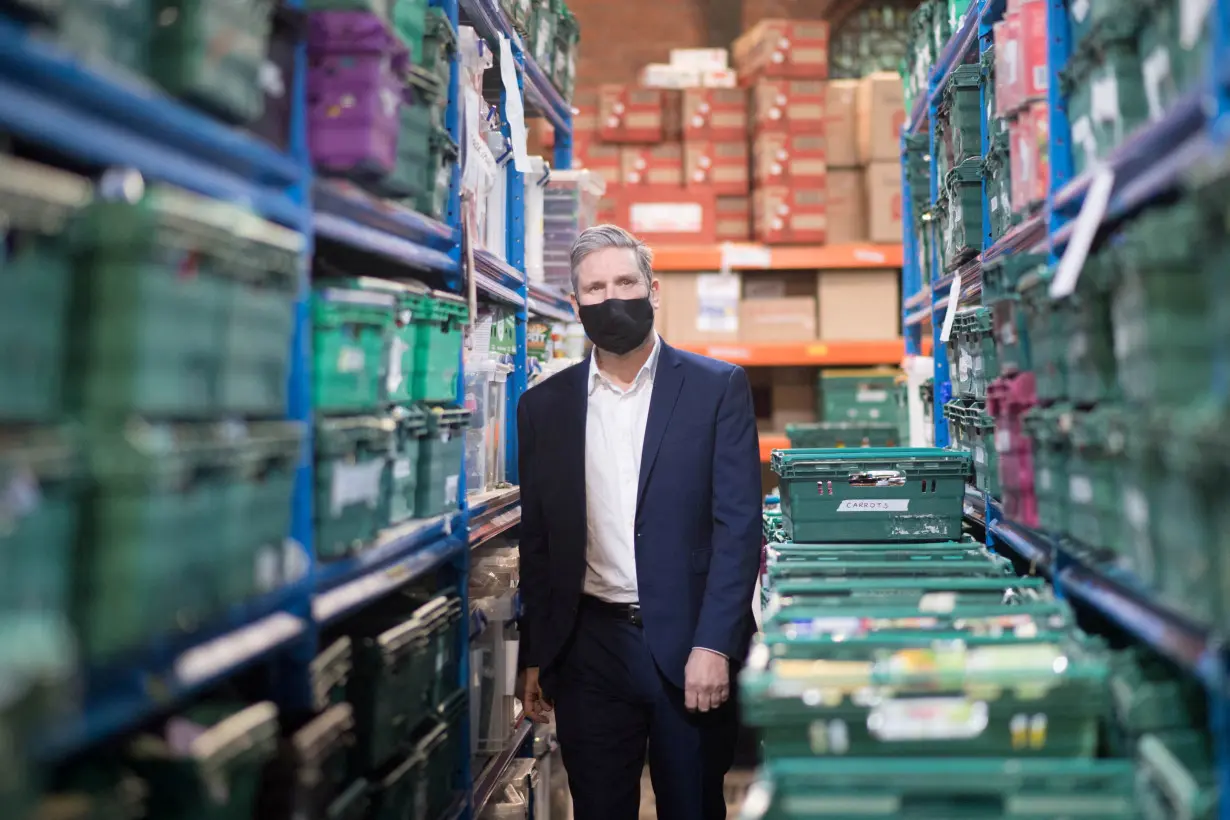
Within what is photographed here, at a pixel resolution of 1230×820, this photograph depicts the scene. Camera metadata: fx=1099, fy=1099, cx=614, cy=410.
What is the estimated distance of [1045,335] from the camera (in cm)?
219

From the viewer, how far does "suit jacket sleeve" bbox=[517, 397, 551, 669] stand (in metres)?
3.08

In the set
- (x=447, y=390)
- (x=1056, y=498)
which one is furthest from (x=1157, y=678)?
(x=447, y=390)

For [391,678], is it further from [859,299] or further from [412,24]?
[859,299]

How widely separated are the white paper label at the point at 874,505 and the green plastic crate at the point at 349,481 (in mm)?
1561

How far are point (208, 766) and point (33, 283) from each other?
2.24 feet

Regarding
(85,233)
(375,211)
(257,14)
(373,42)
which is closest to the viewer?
(85,233)

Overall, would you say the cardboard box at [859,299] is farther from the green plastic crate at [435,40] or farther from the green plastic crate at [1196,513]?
the green plastic crate at [1196,513]

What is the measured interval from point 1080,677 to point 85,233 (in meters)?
1.59

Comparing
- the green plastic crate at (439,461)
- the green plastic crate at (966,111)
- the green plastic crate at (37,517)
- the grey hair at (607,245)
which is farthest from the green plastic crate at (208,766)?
the green plastic crate at (966,111)

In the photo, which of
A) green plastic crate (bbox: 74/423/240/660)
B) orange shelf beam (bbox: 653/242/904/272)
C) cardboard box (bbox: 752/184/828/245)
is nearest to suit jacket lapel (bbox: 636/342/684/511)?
green plastic crate (bbox: 74/423/240/660)

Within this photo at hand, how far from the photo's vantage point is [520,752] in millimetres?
4023

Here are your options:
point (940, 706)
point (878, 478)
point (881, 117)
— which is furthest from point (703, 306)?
point (940, 706)

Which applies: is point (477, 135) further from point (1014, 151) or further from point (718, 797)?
point (718, 797)

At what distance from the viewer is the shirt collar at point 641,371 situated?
2.98 meters
